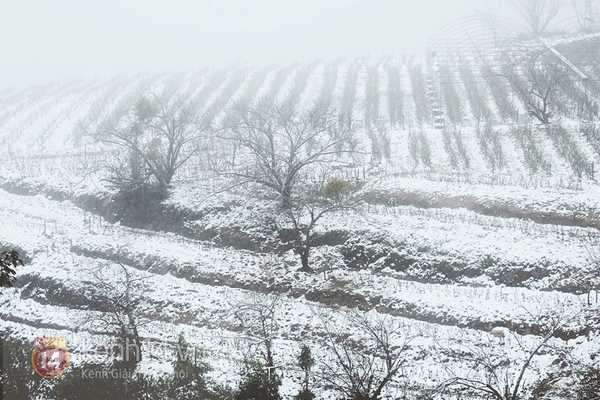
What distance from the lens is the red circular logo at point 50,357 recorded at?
1689cm

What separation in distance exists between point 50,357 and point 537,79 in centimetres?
3854

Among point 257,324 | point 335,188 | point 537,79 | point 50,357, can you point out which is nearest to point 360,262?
point 335,188

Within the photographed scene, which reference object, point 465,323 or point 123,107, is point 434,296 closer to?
point 465,323

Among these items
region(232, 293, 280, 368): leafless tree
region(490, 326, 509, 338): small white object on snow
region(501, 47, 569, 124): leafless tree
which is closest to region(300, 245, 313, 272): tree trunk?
region(232, 293, 280, 368): leafless tree

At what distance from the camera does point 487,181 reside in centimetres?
2472

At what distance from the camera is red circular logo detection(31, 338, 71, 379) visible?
A: 665 inches

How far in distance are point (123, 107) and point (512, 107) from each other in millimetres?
35493

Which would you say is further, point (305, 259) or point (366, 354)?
point (305, 259)

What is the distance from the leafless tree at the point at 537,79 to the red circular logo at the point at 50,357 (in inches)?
1193

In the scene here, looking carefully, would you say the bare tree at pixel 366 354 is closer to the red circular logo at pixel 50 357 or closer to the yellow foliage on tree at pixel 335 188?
the yellow foliage on tree at pixel 335 188

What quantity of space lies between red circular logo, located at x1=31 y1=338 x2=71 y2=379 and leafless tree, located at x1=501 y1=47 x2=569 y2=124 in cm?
3031

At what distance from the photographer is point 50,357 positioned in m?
17.5

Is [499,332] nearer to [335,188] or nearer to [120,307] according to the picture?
A: [335,188]

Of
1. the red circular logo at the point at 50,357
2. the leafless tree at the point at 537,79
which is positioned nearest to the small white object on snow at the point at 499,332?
the red circular logo at the point at 50,357
